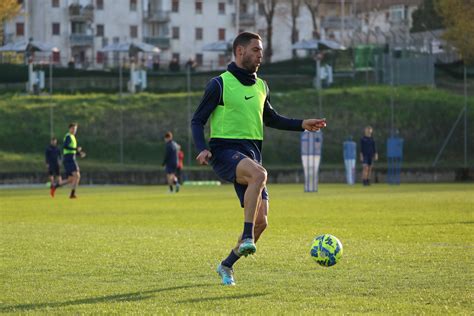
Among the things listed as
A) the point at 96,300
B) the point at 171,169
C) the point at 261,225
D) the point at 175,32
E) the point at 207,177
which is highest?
the point at 175,32

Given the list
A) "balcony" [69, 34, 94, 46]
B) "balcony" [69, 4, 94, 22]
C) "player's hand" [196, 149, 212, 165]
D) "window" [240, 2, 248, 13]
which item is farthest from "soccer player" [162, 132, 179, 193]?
"window" [240, 2, 248, 13]

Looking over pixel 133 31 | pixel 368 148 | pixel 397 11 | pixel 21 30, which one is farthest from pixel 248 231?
pixel 397 11

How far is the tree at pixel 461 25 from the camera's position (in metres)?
53.2

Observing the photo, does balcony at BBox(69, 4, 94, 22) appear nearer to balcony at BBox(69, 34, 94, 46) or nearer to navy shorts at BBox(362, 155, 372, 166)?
balcony at BBox(69, 34, 94, 46)

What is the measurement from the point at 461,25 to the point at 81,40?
2190 inches

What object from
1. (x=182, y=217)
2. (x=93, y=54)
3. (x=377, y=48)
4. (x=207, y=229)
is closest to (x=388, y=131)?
(x=377, y=48)

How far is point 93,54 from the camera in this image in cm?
10619

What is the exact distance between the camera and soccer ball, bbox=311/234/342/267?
454 inches

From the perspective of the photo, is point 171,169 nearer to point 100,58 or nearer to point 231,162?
point 231,162

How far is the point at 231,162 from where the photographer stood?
37.0 feet

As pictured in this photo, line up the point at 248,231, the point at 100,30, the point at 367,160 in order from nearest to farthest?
the point at 248,231, the point at 367,160, the point at 100,30

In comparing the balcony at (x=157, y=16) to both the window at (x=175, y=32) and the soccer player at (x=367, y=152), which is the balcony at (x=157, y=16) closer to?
the window at (x=175, y=32)

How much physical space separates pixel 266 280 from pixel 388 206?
1605 cm

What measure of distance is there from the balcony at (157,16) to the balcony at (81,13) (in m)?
5.88
